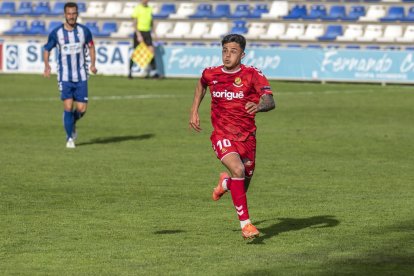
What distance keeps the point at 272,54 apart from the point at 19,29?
1421 cm

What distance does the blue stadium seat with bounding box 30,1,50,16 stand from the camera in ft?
149

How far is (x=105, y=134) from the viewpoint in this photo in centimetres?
2097

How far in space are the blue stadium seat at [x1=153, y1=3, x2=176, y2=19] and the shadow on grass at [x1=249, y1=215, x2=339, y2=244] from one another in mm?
31779

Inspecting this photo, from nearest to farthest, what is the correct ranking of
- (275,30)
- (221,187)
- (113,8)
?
(221,187)
(275,30)
(113,8)

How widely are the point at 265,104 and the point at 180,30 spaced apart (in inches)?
1263

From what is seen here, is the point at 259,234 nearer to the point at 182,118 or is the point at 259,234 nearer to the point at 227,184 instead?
the point at 227,184

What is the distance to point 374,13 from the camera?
127ft

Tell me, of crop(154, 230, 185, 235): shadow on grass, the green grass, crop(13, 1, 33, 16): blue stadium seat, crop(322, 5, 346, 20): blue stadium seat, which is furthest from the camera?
crop(13, 1, 33, 16): blue stadium seat

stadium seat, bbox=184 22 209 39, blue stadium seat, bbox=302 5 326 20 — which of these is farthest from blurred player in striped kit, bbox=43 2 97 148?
stadium seat, bbox=184 22 209 39

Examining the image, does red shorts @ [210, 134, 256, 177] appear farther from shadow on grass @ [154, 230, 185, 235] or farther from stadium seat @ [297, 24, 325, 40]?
stadium seat @ [297, 24, 325, 40]

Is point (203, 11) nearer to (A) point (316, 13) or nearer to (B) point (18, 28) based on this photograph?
(A) point (316, 13)

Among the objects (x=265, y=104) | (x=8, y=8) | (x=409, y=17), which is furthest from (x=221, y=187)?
(x=8, y=8)

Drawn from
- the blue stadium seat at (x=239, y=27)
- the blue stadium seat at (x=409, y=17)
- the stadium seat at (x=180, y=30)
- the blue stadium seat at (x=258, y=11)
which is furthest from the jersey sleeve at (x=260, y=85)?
the stadium seat at (x=180, y=30)

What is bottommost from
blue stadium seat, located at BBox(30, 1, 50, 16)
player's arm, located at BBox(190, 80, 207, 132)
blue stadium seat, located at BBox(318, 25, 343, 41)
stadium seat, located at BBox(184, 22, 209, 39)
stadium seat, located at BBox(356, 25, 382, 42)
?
blue stadium seat, located at BBox(30, 1, 50, 16)
